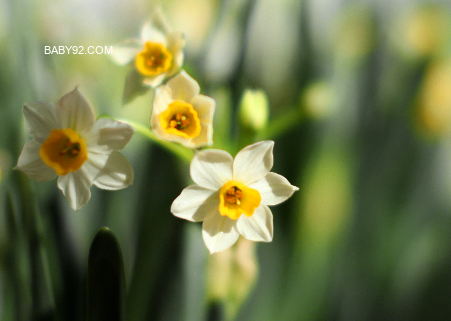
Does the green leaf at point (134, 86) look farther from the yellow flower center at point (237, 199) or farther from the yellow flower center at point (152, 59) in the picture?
the yellow flower center at point (237, 199)

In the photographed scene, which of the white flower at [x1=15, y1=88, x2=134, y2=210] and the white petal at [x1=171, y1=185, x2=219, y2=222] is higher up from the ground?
the white flower at [x1=15, y1=88, x2=134, y2=210]

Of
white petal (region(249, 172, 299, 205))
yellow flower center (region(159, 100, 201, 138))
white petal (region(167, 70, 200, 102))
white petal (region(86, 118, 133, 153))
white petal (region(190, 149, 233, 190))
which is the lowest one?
white petal (region(249, 172, 299, 205))

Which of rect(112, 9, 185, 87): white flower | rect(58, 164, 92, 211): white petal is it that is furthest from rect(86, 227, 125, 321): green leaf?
rect(112, 9, 185, 87): white flower

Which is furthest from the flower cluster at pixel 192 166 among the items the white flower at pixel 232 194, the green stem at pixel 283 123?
the green stem at pixel 283 123

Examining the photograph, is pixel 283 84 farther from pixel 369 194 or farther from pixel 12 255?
pixel 12 255

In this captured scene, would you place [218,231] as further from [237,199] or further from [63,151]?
[63,151]

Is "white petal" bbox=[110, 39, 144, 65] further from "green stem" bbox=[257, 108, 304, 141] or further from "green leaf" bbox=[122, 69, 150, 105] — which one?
"green stem" bbox=[257, 108, 304, 141]

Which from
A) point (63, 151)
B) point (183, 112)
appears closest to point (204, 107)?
point (183, 112)
